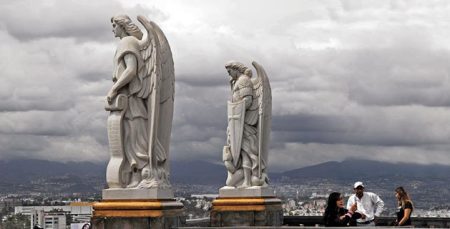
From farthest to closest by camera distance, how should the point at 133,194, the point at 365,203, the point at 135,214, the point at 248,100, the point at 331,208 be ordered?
the point at 248,100 < the point at 365,203 < the point at 133,194 < the point at 135,214 < the point at 331,208

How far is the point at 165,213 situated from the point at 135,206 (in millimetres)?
603

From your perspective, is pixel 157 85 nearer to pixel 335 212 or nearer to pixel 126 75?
pixel 126 75

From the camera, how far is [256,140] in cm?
2602

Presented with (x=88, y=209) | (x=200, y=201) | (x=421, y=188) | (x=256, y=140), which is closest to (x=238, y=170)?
A: (x=256, y=140)

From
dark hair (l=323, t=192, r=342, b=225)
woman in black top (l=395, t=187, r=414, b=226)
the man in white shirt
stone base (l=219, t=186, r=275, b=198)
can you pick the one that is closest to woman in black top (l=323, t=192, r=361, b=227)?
dark hair (l=323, t=192, r=342, b=225)

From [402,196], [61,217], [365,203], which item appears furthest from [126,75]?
[61,217]

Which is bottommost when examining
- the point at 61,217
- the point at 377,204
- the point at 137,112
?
the point at 377,204

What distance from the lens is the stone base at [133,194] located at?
17.9 meters

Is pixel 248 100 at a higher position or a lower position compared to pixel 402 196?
higher

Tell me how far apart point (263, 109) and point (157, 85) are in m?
8.11

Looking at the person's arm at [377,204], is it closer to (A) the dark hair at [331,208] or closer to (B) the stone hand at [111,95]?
(A) the dark hair at [331,208]

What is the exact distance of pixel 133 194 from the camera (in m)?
18.0

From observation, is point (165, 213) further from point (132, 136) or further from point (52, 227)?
point (52, 227)

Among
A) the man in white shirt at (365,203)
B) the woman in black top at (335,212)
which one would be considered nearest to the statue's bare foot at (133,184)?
the woman in black top at (335,212)
